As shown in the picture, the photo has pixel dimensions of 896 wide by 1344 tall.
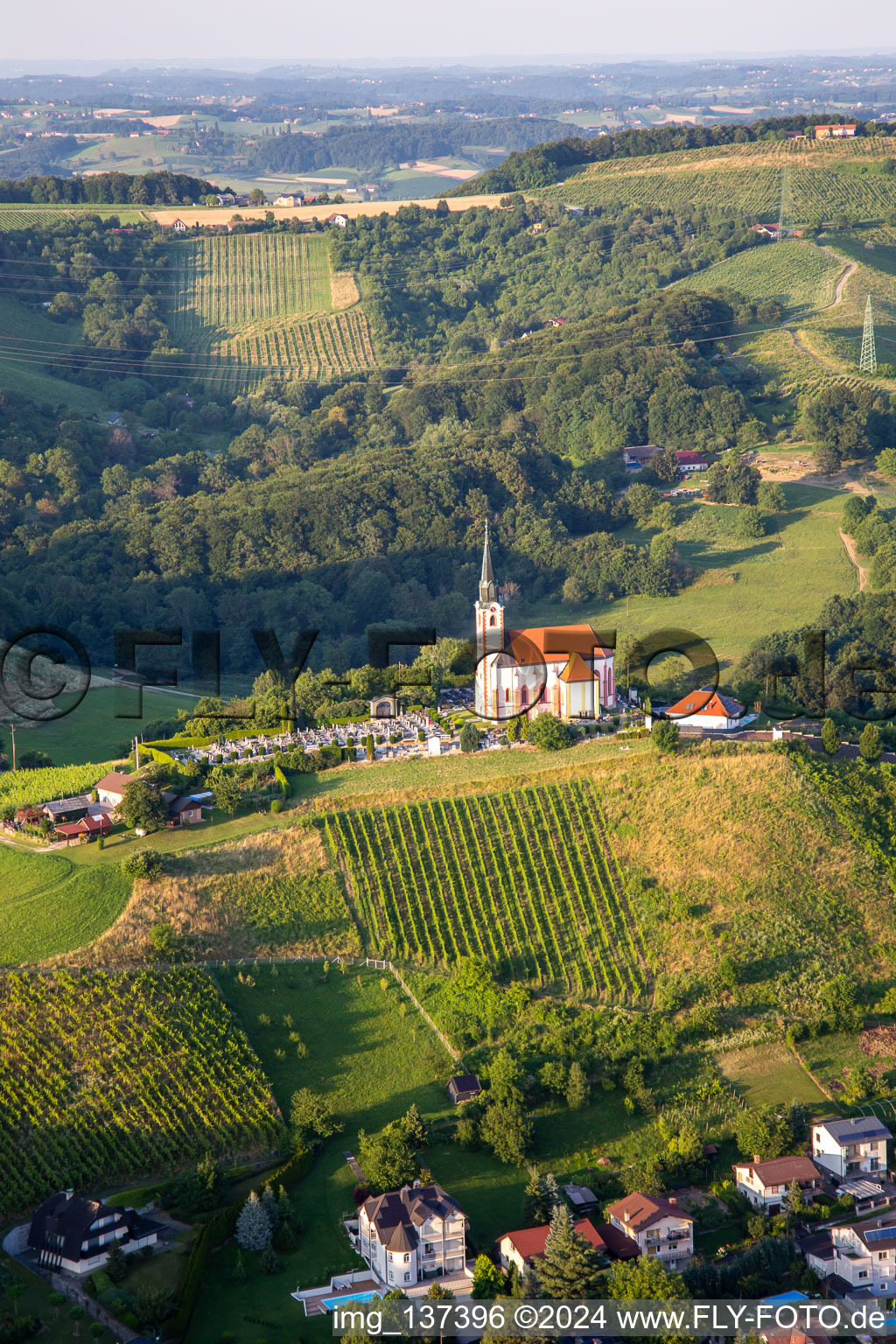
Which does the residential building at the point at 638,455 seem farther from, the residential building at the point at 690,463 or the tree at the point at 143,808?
the tree at the point at 143,808

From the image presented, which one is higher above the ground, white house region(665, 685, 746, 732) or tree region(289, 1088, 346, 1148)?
white house region(665, 685, 746, 732)

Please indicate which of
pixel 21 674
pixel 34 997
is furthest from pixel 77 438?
pixel 34 997

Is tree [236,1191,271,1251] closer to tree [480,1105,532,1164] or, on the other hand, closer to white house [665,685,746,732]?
tree [480,1105,532,1164]

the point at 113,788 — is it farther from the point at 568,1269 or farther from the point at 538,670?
the point at 568,1269

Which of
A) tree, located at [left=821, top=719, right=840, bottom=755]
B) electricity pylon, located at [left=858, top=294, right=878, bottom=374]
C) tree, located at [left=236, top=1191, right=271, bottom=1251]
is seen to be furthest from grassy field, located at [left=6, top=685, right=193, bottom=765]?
electricity pylon, located at [left=858, top=294, right=878, bottom=374]

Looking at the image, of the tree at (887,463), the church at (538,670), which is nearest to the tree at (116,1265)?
the church at (538,670)

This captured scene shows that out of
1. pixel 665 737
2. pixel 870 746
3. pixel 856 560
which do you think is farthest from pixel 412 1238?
pixel 856 560
